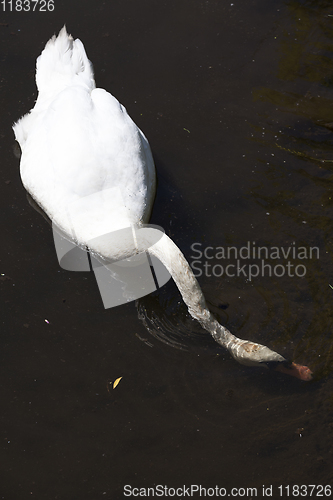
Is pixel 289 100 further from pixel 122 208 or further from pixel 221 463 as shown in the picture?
pixel 221 463

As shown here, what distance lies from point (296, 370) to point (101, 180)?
Result: 2388 mm

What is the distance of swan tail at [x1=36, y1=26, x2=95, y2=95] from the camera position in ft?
15.9

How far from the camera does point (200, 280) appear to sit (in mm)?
4570

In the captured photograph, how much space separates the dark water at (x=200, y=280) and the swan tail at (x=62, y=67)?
0.74 m

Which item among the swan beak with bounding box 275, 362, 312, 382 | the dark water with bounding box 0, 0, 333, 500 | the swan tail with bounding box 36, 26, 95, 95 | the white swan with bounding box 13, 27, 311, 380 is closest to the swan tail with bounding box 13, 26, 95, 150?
the swan tail with bounding box 36, 26, 95, 95

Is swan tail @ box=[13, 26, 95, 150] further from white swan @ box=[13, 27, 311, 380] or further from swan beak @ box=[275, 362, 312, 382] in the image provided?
swan beak @ box=[275, 362, 312, 382]

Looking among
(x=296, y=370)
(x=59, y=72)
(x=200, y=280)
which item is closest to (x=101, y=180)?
(x=200, y=280)

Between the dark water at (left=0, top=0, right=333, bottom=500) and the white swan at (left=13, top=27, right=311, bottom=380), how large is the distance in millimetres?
421

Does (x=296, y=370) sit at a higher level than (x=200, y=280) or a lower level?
lower

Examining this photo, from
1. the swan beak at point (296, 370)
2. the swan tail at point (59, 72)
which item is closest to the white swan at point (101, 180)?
the swan beak at point (296, 370)

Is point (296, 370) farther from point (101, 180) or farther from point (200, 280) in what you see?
point (101, 180)

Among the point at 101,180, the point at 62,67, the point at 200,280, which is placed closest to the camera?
the point at 101,180

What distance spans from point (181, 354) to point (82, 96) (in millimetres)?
2591

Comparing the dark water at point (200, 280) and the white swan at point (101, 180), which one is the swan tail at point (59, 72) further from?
the dark water at point (200, 280)
